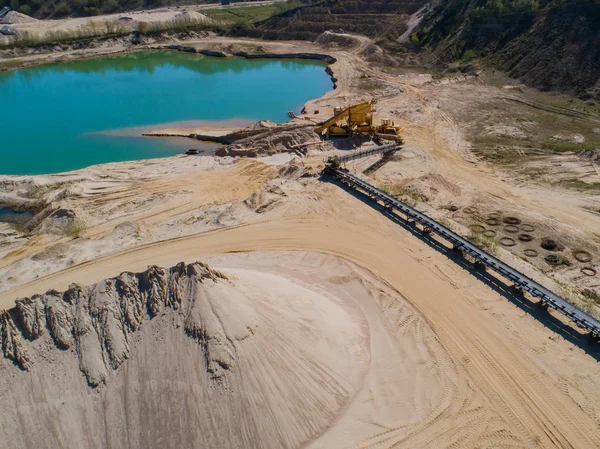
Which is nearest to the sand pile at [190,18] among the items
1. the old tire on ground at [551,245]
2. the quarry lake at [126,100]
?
the quarry lake at [126,100]

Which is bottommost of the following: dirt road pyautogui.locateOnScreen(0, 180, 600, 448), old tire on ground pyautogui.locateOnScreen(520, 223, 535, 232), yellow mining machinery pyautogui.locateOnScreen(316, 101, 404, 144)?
dirt road pyautogui.locateOnScreen(0, 180, 600, 448)

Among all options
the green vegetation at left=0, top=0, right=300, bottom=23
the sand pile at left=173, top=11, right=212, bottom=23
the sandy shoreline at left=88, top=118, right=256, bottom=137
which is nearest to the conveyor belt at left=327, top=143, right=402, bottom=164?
the sandy shoreline at left=88, top=118, right=256, bottom=137

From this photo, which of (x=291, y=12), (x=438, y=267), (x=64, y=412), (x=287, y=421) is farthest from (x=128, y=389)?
(x=291, y=12)

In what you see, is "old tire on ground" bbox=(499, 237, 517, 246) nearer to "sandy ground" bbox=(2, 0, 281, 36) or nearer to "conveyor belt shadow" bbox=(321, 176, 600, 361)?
"conveyor belt shadow" bbox=(321, 176, 600, 361)

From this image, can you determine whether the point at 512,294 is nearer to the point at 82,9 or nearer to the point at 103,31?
the point at 103,31

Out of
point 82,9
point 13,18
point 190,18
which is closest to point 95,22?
point 190,18

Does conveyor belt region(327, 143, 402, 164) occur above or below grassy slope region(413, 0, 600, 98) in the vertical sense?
below

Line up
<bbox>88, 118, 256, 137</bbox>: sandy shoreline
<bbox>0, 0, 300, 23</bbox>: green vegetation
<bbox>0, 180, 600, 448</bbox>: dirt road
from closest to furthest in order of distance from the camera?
<bbox>0, 180, 600, 448</bbox>: dirt road, <bbox>88, 118, 256, 137</bbox>: sandy shoreline, <bbox>0, 0, 300, 23</bbox>: green vegetation
